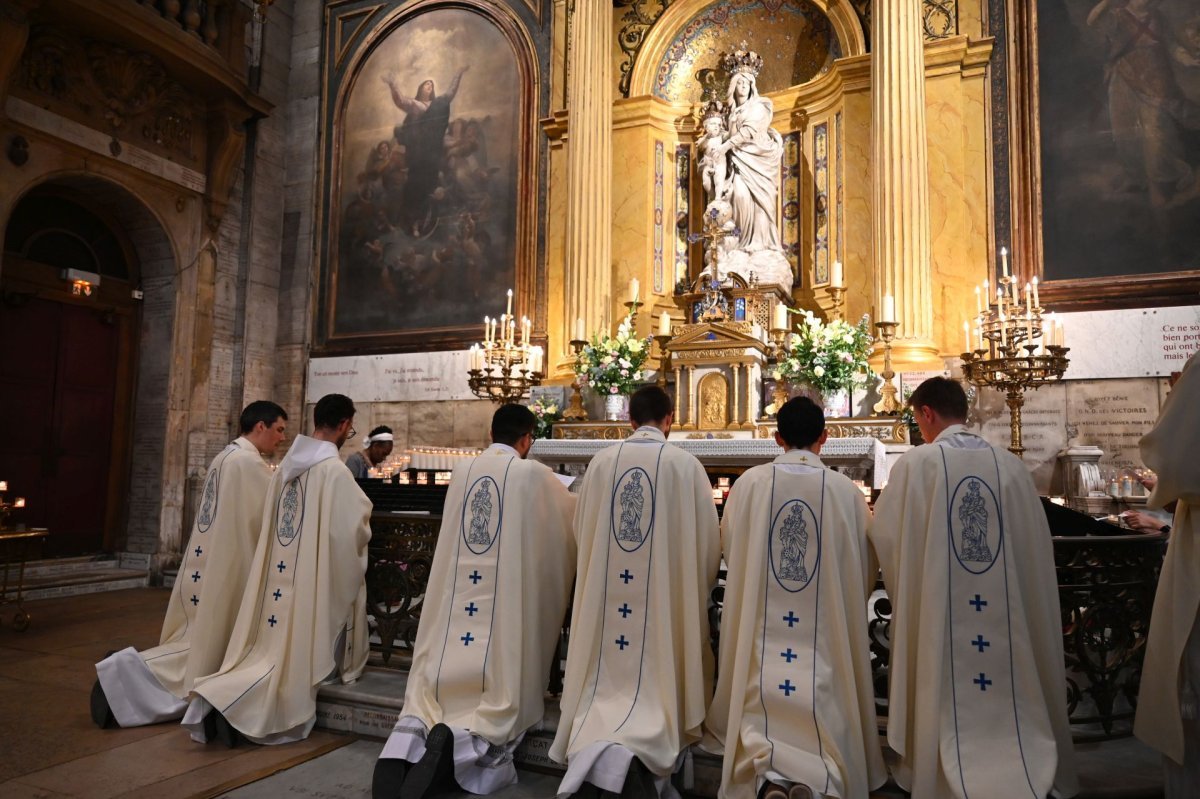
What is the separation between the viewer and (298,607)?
4059 mm

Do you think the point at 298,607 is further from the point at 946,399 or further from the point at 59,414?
the point at 59,414

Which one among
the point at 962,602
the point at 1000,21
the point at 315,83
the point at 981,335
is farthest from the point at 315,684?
the point at 315,83

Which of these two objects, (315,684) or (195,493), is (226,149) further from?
(315,684)

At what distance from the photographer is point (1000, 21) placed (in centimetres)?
901

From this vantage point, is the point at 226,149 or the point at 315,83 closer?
the point at 226,149

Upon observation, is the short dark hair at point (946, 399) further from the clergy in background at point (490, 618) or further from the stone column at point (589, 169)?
the stone column at point (589, 169)

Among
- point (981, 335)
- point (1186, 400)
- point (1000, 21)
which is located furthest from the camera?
point (1000, 21)

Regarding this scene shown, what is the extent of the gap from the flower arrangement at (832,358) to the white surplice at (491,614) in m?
4.41

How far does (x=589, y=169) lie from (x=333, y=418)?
667cm

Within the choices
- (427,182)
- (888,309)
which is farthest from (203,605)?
(427,182)

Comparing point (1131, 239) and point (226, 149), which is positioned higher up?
point (226, 149)

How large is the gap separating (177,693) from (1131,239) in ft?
29.3

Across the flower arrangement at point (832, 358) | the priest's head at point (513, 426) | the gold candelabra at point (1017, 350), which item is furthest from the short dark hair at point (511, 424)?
the gold candelabra at point (1017, 350)

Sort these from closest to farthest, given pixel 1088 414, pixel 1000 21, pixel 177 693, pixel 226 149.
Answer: pixel 177 693, pixel 1088 414, pixel 1000 21, pixel 226 149
